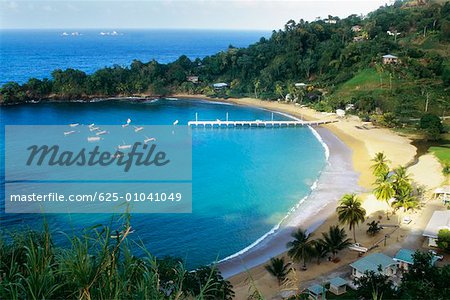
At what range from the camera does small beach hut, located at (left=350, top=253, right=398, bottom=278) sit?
55.3 ft

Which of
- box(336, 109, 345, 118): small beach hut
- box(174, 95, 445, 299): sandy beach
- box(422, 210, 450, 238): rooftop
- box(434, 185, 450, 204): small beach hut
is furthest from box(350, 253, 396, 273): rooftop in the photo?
box(336, 109, 345, 118): small beach hut

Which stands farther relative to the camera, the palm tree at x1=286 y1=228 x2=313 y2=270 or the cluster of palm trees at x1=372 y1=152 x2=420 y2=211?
the cluster of palm trees at x1=372 y1=152 x2=420 y2=211

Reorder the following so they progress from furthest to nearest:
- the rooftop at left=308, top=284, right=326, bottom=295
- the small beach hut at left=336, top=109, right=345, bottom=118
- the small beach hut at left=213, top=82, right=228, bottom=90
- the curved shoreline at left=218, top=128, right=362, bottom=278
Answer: the small beach hut at left=213, top=82, right=228, bottom=90 < the small beach hut at left=336, top=109, right=345, bottom=118 < the curved shoreline at left=218, top=128, right=362, bottom=278 < the rooftop at left=308, top=284, right=326, bottom=295

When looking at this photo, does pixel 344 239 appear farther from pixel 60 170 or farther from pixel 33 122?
pixel 33 122

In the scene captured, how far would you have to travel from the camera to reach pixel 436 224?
20219 mm

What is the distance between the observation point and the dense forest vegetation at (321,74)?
1960 inches

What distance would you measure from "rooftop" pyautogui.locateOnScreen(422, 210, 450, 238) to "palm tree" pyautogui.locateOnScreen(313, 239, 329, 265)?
4489mm

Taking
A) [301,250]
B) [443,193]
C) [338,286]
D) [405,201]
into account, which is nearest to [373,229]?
[405,201]

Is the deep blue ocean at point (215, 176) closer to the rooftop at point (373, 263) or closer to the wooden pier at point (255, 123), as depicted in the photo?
the wooden pier at point (255, 123)

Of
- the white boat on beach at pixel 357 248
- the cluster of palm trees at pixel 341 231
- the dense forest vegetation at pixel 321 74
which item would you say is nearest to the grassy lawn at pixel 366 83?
the dense forest vegetation at pixel 321 74

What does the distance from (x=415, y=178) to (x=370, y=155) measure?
6.51 m

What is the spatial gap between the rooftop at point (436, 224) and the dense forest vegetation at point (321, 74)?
24.1 metres

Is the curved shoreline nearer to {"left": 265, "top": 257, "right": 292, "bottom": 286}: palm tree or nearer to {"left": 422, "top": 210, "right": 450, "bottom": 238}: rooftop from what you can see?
{"left": 265, "top": 257, "right": 292, "bottom": 286}: palm tree

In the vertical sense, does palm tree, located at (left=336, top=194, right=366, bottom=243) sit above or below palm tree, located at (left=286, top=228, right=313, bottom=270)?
above
